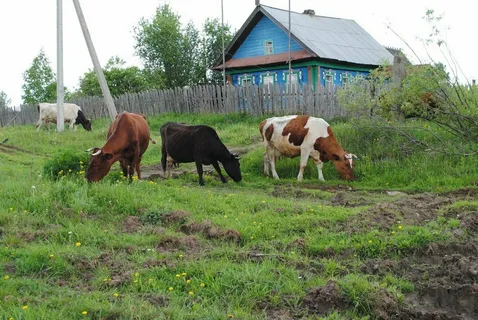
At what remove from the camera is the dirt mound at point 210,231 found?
263 inches

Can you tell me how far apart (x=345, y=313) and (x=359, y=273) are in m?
0.84

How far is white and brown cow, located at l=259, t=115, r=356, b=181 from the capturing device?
1246cm

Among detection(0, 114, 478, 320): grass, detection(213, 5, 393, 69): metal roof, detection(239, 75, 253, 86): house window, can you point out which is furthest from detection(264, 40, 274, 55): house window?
detection(0, 114, 478, 320): grass

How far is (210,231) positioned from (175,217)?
0.79 meters

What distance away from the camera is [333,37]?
97.6ft

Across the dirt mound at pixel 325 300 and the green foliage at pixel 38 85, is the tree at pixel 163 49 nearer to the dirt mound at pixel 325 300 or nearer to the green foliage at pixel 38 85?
the green foliage at pixel 38 85

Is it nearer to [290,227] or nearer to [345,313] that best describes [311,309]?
[345,313]

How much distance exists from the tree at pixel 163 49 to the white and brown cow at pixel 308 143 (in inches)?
1083

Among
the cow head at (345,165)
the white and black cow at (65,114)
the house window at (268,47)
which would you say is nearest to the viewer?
the cow head at (345,165)

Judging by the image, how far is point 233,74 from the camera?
102 ft

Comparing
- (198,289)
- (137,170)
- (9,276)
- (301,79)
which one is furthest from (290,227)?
(301,79)

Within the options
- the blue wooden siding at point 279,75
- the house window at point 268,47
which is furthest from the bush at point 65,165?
the house window at point 268,47

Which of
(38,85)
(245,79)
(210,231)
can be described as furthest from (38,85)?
(210,231)

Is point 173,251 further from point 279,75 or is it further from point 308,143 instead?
point 279,75
